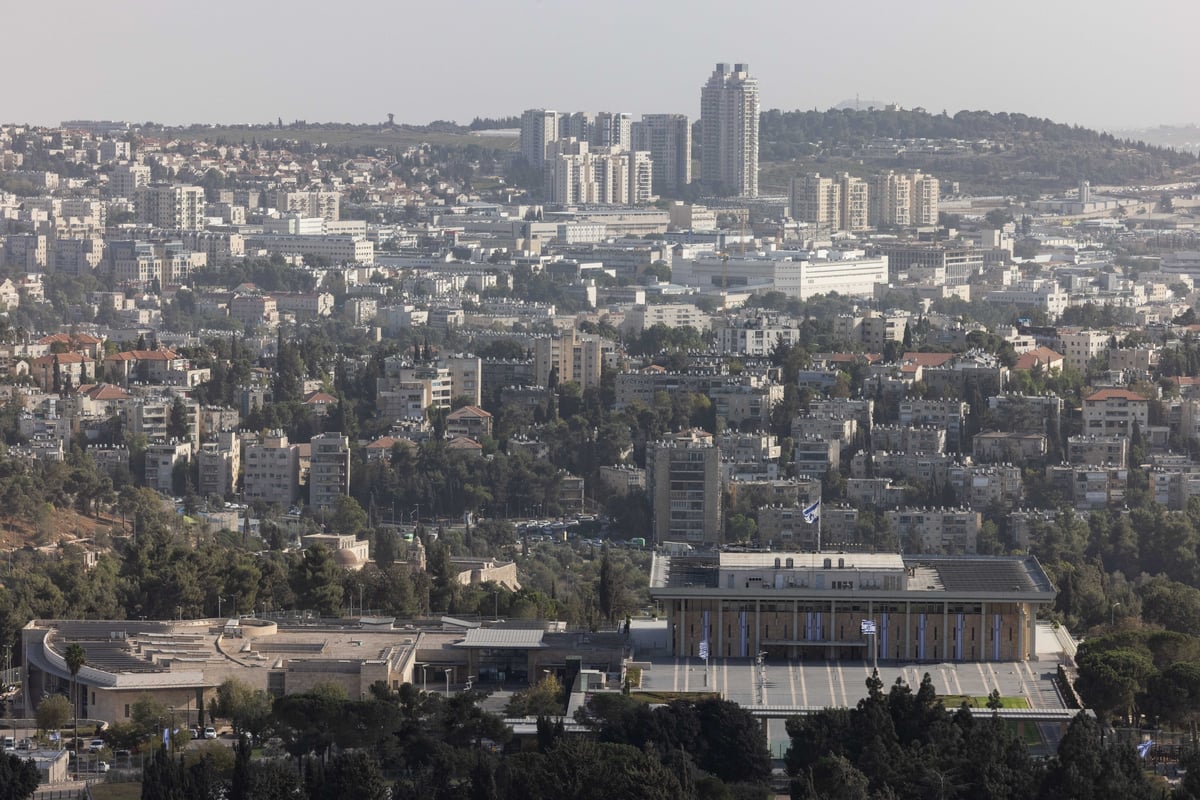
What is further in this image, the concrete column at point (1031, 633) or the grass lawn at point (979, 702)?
the concrete column at point (1031, 633)

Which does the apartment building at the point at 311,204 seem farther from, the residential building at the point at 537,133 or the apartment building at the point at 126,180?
the residential building at the point at 537,133

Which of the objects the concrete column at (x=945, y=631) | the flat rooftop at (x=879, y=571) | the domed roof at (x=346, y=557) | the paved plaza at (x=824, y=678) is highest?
the flat rooftop at (x=879, y=571)

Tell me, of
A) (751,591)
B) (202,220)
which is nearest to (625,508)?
(751,591)

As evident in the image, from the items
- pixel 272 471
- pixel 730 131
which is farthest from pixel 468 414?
pixel 730 131

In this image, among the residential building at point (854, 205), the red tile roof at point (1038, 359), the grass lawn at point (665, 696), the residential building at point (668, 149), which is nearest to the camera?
the grass lawn at point (665, 696)

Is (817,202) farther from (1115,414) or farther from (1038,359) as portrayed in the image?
(1115,414)

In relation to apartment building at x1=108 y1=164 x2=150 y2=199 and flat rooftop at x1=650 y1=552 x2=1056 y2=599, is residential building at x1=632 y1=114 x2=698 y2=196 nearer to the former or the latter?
apartment building at x1=108 y1=164 x2=150 y2=199

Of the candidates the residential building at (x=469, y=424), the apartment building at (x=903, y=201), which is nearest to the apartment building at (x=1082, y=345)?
the residential building at (x=469, y=424)
